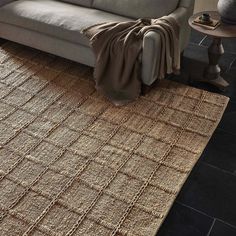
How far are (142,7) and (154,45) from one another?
22.7 inches

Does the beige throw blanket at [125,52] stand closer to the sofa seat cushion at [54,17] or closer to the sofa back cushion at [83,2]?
the sofa seat cushion at [54,17]

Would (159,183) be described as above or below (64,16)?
below

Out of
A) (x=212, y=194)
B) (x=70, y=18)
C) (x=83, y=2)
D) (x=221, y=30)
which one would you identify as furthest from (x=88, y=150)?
(x=83, y=2)

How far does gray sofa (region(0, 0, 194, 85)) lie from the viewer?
2.90 meters

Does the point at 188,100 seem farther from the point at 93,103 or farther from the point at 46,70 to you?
the point at 46,70

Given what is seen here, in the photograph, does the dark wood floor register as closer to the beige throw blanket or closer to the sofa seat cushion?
the beige throw blanket

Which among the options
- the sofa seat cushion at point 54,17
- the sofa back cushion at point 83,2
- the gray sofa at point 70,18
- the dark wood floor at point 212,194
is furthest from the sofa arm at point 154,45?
the sofa back cushion at point 83,2

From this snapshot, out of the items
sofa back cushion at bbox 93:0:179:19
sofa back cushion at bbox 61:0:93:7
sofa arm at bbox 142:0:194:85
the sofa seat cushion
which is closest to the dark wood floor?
sofa arm at bbox 142:0:194:85

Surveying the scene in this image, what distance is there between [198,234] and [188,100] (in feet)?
3.75

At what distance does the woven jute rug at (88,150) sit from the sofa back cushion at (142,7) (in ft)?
1.76

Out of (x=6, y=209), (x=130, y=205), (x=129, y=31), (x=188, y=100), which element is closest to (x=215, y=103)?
(x=188, y=100)

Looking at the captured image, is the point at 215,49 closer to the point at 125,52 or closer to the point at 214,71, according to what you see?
the point at 214,71

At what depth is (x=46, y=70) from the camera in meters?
3.10

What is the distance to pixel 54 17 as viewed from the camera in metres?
2.97
